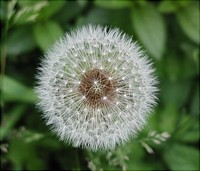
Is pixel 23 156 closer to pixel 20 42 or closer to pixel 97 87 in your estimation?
pixel 20 42

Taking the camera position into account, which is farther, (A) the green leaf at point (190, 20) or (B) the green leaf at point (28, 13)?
(A) the green leaf at point (190, 20)

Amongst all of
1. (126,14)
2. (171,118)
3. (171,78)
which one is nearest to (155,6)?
(126,14)

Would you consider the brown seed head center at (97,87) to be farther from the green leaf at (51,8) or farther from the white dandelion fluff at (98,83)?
the green leaf at (51,8)

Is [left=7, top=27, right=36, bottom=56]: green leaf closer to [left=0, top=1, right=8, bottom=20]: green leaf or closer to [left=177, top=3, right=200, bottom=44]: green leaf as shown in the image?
[left=0, top=1, right=8, bottom=20]: green leaf

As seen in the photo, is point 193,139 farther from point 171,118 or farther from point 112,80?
point 112,80

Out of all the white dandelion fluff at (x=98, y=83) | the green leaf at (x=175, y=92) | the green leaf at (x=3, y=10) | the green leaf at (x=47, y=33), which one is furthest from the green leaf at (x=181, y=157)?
the green leaf at (x=3, y=10)

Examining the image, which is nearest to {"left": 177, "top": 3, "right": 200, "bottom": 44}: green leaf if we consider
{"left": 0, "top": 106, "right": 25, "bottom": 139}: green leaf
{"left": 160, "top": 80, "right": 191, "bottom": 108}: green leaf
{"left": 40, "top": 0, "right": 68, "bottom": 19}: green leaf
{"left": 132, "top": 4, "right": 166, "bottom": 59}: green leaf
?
{"left": 132, "top": 4, "right": 166, "bottom": 59}: green leaf
